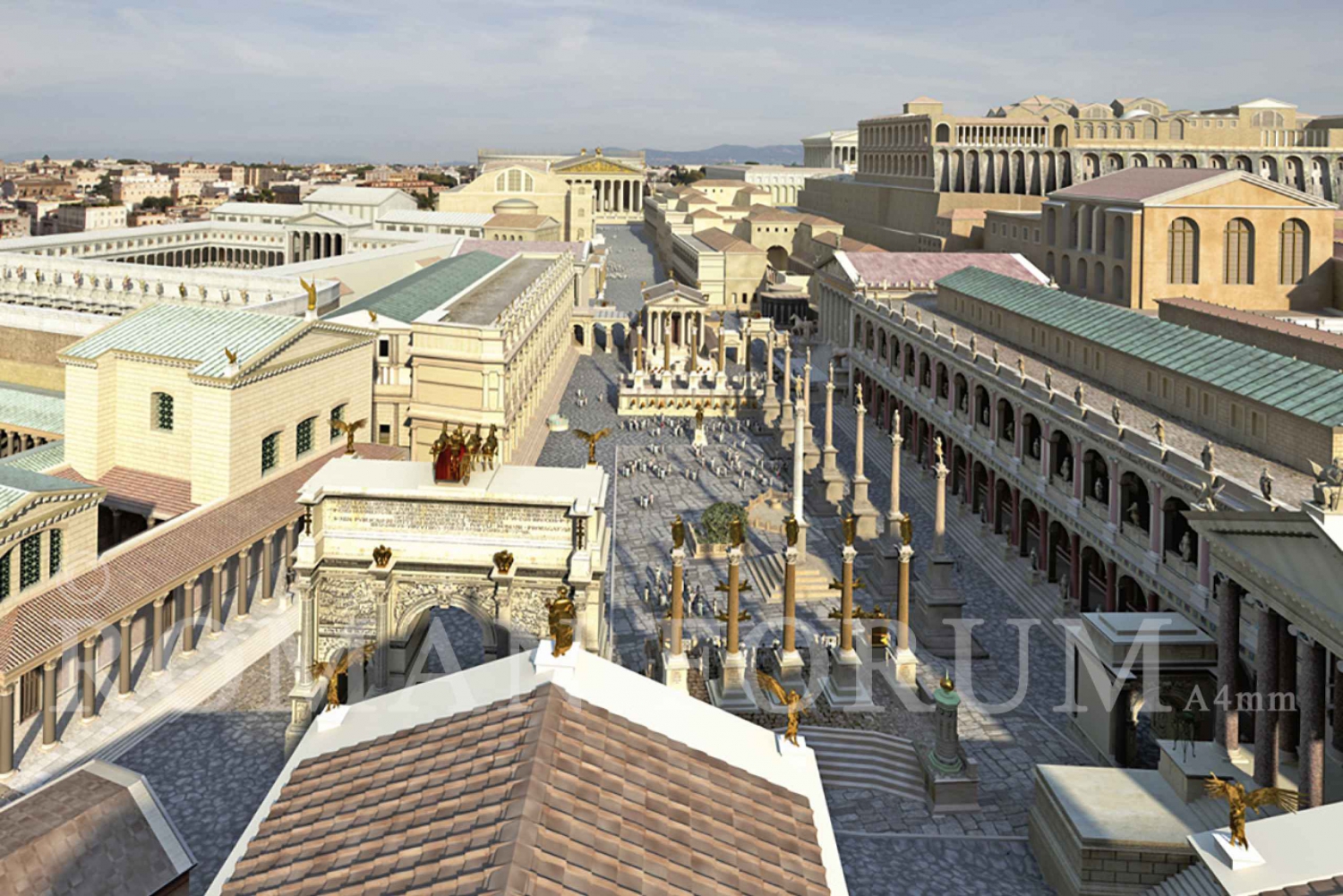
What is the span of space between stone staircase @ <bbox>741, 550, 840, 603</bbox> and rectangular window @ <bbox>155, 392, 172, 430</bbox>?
23546 mm

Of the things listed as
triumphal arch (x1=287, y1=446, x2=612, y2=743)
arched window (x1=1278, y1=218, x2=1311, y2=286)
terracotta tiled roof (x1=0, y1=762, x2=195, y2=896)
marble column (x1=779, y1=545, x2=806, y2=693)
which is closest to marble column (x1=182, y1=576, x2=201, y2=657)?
triumphal arch (x1=287, y1=446, x2=612, y2=743)

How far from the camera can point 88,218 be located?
184 metres

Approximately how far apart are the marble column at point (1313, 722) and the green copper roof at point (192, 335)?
35.0m

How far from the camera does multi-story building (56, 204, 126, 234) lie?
608ft

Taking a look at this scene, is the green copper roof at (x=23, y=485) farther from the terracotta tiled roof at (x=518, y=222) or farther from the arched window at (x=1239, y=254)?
the terracotta tiled roof at (x=518, y=222)

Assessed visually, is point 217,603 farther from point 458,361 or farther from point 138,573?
point 458,361

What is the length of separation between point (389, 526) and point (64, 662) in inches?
475

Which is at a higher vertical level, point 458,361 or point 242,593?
point 458,361

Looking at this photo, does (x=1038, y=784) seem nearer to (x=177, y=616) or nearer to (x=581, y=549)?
(x=581, y=549)

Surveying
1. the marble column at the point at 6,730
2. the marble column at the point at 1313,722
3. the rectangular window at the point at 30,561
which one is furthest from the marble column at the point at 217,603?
the marble column at the point at 1313,722

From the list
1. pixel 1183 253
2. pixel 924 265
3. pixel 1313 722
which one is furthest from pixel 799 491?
pixel 924 265

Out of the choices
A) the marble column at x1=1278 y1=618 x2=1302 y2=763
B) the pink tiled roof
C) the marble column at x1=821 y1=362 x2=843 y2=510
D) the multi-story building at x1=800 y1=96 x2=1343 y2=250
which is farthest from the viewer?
the multi-story building at x1=800 y1=96 x2=1343 y2=250

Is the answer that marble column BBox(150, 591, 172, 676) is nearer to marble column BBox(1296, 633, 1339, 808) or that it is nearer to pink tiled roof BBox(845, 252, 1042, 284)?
marble column BBox(1296, 633, 1339, 808)

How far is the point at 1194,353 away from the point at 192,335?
40.3 meters
